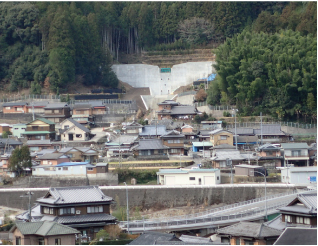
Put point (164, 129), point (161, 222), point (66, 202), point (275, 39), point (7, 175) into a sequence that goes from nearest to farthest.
Answer: 1. point (66, 202)
2. point (161, 222)
3. point (7, 175)
4. point (164, 129)
5. point (275, 39)

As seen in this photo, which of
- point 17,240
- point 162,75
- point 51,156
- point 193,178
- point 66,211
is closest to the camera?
point 17,240

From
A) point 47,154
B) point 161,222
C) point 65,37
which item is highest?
point 65,37

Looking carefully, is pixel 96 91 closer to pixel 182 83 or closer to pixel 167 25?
pixel 182 83

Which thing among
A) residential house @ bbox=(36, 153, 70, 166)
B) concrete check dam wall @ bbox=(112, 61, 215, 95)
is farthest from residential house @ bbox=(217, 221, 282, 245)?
concrete check dam wall @ bbox=(112, 61, 215, 95)

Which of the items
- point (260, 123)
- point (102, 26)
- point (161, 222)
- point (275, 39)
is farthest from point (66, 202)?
point (102, 26)

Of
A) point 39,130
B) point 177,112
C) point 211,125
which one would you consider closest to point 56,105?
point 39,130

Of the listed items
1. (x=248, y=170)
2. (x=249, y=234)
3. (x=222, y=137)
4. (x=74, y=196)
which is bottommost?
(x=249, y=234)

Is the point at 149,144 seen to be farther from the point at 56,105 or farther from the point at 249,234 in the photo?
the point at 249,234

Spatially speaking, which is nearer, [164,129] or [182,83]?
[164,129]
